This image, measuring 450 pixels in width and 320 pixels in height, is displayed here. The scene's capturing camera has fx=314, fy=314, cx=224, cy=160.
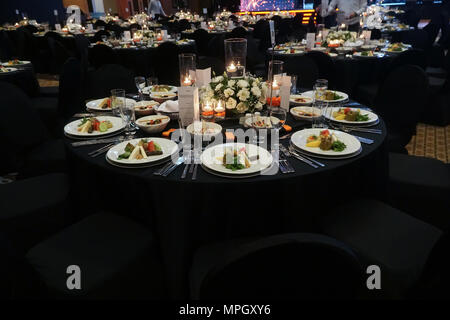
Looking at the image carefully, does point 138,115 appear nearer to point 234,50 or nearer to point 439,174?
point 234,50

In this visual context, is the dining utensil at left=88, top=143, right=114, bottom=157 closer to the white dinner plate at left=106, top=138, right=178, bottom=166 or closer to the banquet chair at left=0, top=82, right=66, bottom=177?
the white dinner plate at left=106, top=138, right=178, bottom=166

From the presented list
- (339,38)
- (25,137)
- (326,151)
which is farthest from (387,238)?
(339,38)

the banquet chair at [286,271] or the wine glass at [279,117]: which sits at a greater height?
the wine glass at [279,117]

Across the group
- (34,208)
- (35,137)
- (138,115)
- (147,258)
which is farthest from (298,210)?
(35,137)

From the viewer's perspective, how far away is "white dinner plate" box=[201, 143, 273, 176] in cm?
137

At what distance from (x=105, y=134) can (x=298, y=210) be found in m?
1.16

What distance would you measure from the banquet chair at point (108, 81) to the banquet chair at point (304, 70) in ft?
5.60

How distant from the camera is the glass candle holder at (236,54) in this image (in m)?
2.45

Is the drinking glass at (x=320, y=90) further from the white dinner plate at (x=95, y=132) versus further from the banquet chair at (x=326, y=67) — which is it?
the banquet chair at (x=326, y=67)

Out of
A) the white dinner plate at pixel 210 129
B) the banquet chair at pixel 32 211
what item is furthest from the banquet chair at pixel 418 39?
the banquet chair at pixel 32 211

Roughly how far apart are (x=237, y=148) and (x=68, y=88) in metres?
2.48

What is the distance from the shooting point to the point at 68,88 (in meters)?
3.24

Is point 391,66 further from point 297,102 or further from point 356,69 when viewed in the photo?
point 297,102

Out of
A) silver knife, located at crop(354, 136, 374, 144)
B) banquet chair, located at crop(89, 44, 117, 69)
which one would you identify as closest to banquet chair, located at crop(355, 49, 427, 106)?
silver knife, located at crop(354, 136, 374, 144)
